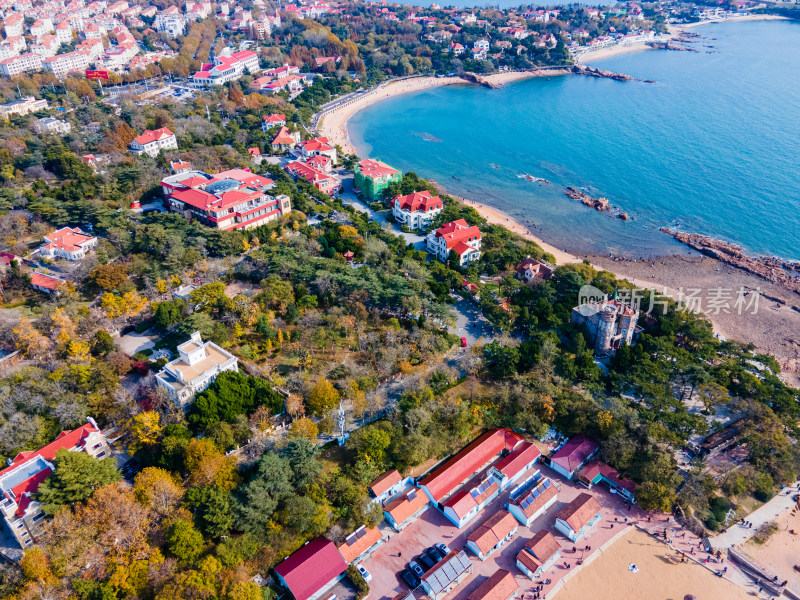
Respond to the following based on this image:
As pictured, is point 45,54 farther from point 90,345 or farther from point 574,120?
point 574,120

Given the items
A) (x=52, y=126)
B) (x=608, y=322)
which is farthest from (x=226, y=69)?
(x=608, y=322)

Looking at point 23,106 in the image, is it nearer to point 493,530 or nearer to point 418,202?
point 418,202

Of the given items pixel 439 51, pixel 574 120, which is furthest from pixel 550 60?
pixel 574 120

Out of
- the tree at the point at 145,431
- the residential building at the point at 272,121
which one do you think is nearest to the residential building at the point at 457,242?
the tree at the point at 145,431

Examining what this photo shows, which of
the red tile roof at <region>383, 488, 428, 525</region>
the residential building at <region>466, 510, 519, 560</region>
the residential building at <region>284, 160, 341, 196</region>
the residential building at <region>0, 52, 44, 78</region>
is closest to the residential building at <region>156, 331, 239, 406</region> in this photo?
the red tile roof at <region>383, 488, 428, 525</region>

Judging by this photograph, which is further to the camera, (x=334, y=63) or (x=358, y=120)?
(x=334, y=63)

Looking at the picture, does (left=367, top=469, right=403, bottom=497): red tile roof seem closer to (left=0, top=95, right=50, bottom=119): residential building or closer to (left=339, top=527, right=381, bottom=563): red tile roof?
(left=339, top=527, right=381, bottom=563): red tile roof
